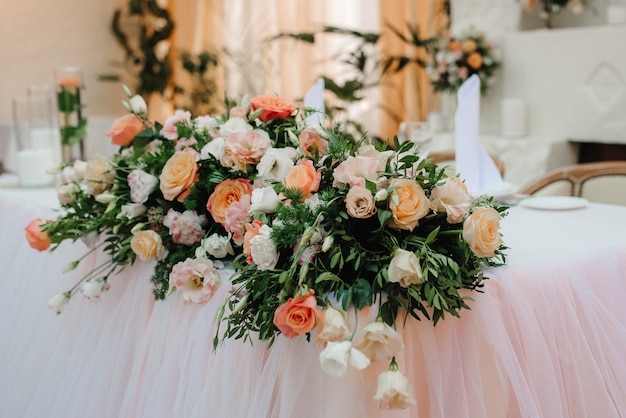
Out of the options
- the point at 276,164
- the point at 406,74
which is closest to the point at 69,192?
the point at 276,164

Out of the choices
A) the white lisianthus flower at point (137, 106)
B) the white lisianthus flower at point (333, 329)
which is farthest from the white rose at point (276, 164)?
the white lisianthus flower at point (137, 106)

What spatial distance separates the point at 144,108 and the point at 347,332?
0.86 meters

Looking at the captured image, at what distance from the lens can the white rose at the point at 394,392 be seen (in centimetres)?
95

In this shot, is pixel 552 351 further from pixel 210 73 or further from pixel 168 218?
pixel 210 73

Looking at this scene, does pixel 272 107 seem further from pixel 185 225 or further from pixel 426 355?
pixel 426 355

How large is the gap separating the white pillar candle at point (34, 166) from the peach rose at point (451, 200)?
159 cm

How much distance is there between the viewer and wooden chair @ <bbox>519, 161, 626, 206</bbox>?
2.41m

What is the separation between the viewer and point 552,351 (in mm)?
1287

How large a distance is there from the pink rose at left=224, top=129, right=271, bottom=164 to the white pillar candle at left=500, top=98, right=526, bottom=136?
294 cm

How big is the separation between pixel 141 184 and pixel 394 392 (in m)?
0.73

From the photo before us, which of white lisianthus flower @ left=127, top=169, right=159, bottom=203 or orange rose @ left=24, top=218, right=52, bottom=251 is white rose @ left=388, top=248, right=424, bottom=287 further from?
orange rose @ left=24, top=218, right=52, bottom=251

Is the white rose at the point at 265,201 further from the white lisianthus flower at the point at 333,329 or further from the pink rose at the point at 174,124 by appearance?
the pink rose at the point at 174,124

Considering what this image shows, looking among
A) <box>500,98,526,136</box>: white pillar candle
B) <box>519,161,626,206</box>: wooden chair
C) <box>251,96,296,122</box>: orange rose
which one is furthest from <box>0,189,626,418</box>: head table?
<box>500,98,526,136</box>: white pillar candle

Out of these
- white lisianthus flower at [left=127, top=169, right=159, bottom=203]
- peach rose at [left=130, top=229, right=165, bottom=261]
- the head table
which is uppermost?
white lisianthus flower at [left=127, top=169, right=159, bottom=203]
